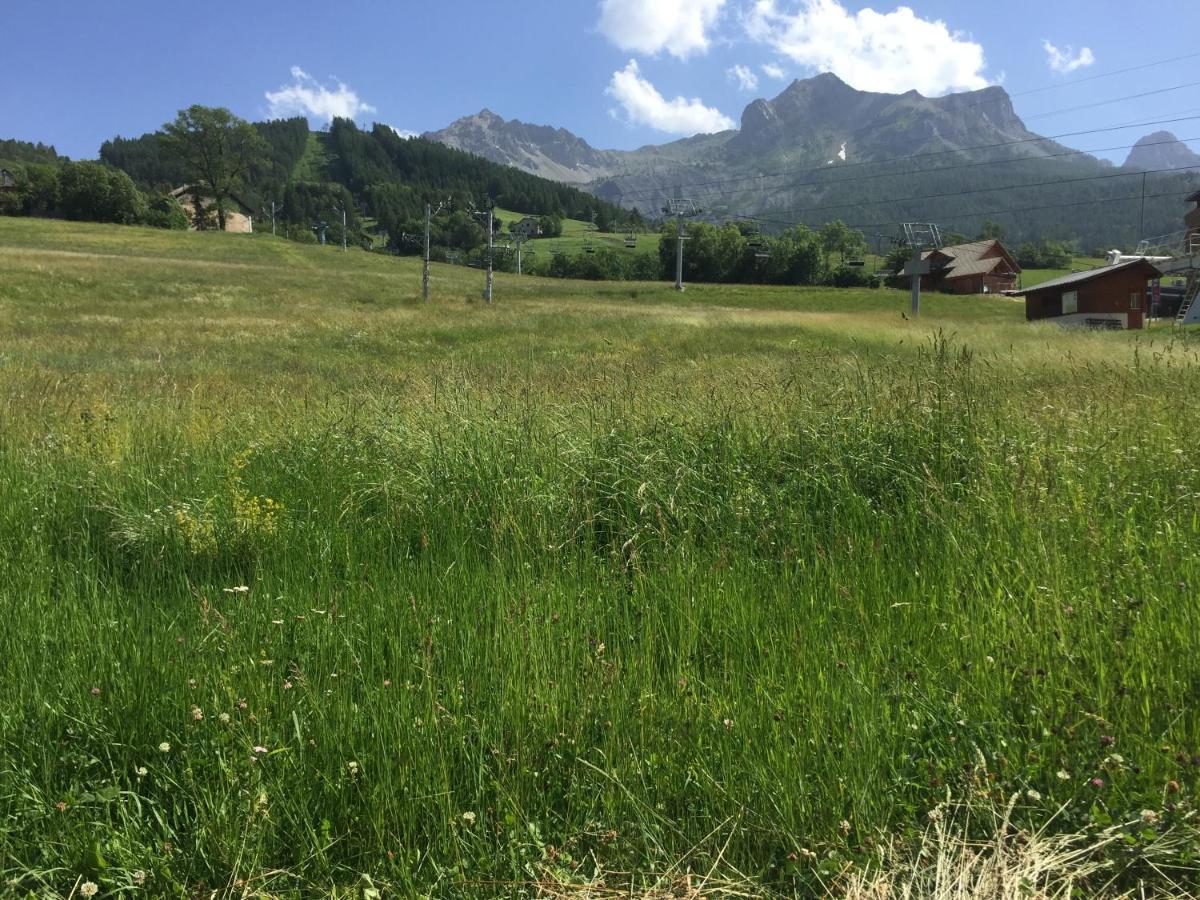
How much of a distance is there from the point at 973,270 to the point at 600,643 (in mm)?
111790

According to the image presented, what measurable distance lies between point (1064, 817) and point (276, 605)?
3217 millimetres

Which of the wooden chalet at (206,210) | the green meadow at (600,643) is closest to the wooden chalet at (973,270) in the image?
the green meadow at (600,643)

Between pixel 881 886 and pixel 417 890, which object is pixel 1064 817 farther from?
pixel 417 890

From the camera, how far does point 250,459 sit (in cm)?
589

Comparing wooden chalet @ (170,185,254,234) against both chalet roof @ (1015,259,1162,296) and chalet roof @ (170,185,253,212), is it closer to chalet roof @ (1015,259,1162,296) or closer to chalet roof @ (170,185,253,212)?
chalet roof @ (170,185,253,212)

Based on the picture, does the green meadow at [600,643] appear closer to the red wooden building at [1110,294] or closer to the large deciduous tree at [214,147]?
the red wooden building at [1110,294]

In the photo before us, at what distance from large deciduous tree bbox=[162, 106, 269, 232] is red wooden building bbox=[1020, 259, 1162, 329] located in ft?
390

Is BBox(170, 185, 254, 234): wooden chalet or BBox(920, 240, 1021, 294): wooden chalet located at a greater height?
BBox(170, 185, 254, 234): wooden chalet

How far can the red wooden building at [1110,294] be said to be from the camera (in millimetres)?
53750

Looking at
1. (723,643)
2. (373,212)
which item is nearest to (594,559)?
(723,643)

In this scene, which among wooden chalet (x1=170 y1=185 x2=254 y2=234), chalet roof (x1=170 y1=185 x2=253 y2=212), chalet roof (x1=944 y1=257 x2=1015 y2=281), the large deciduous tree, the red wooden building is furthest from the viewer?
wooden chalet (x1=170 y1=185 x2=254 y2=234)

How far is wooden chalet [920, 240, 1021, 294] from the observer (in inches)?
3848

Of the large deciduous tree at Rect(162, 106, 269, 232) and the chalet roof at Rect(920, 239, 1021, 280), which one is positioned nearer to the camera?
the chalet roof at Rect(920, 239, 1021, 280)

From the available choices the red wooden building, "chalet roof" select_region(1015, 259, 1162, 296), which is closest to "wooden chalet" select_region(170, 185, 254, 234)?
"chalet roof" select_region(1015, 259, 1162, 296)
